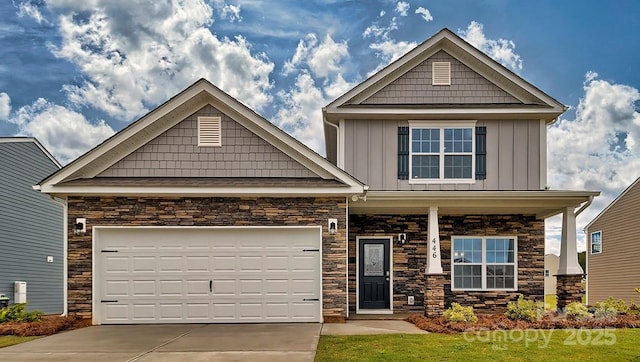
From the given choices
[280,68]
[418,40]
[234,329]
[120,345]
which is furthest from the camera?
[280,68]

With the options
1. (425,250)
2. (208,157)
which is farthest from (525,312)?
(208,157)

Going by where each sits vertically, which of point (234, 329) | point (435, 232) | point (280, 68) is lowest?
point (234, 329)

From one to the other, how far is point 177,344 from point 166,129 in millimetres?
5458

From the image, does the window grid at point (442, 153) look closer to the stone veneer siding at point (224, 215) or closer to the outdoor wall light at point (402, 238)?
the outdoor wall light at point (402, 238)

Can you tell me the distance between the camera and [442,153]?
635 inches

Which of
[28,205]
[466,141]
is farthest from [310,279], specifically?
[28,205]

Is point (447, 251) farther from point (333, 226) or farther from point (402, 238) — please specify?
point (333, 226)

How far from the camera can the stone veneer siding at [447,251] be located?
52.2 ft

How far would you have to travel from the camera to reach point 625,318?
13.2 meters

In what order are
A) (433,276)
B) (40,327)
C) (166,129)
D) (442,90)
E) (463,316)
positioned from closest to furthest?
1. (40,327)
2. (463,316)
3. (166,129)
4. (433,276)
5. (442,90)

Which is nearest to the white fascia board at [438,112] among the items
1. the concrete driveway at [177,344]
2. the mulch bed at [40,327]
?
the concrete driveway at [177,344]

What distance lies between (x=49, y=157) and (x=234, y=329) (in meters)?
15.0

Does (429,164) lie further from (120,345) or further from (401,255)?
(120,345)

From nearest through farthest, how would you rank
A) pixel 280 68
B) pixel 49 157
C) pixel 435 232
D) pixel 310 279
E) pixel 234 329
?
pixel 234 329 → pixel 310 279 → pixel 435 232 → pixel 280 68 → pixel 49 157
